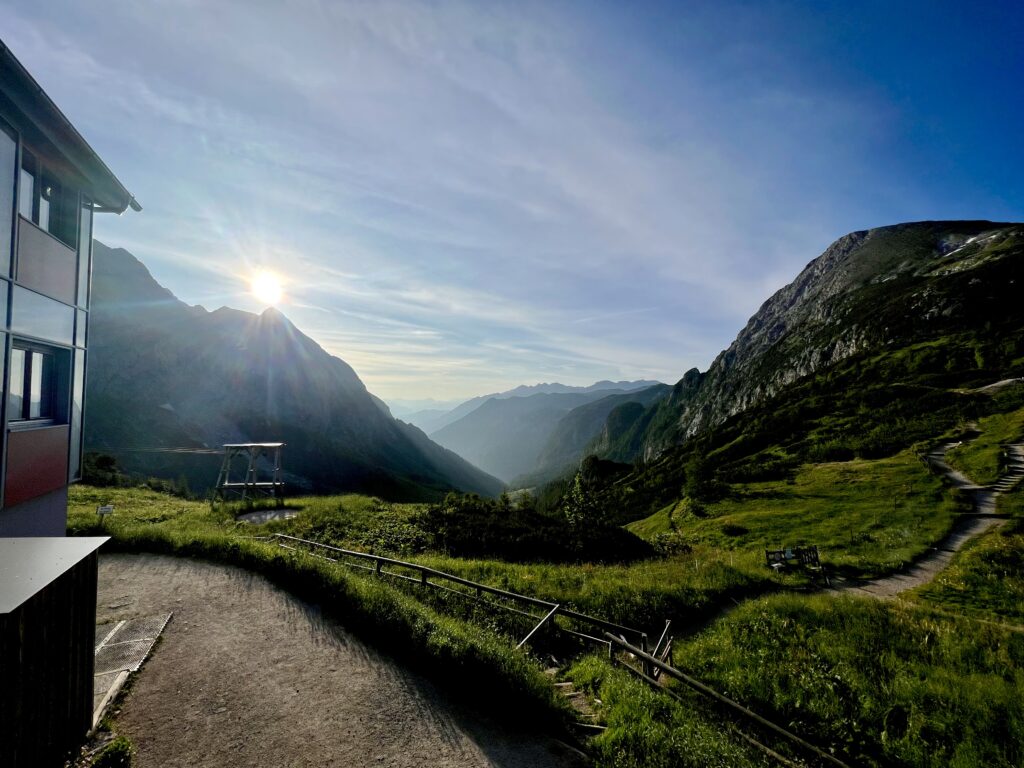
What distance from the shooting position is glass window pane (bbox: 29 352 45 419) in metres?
13.7

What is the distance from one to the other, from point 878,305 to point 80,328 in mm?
171549

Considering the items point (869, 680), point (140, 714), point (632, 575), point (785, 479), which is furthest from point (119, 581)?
point (785, 479)

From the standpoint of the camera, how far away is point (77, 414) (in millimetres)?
15766

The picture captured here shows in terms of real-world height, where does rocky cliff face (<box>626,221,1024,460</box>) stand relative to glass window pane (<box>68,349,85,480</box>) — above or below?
above

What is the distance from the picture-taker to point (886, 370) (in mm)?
90875

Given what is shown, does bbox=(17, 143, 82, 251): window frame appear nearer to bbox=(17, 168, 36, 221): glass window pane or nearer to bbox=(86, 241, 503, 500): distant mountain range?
bbox=(17, 168, 36, 221): glass window pane

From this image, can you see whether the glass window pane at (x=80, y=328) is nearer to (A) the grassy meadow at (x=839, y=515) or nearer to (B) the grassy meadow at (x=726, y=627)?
(B) the grassy meadow at (x=726, y=627)

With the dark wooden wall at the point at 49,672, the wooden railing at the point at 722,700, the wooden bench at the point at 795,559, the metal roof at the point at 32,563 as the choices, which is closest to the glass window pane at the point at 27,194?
the metal roof at the point at 32,563

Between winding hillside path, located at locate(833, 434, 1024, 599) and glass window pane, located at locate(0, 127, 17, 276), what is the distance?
31.1 metres

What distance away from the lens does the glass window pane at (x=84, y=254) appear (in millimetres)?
15570

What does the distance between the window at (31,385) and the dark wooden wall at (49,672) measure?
8.62 m

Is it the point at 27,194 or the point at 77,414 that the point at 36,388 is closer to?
the point at 77,414

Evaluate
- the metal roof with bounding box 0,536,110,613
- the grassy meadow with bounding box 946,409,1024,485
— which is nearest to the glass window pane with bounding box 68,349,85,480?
the metal roof with bounding box 0,536,110,613

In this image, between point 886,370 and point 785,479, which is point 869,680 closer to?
point 785,479
